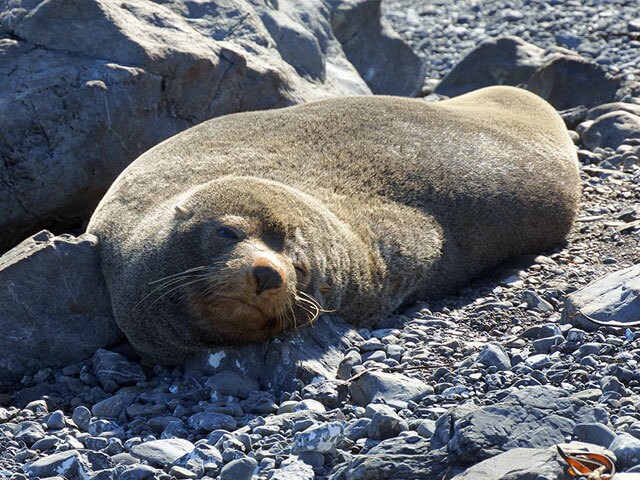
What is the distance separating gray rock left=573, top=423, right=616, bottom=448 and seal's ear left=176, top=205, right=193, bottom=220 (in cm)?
258

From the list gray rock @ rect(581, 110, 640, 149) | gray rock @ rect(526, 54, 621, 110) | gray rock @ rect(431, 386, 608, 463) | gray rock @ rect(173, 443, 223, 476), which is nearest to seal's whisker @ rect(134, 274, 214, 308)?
gray rock @ rect(173, 443, 223, 476)

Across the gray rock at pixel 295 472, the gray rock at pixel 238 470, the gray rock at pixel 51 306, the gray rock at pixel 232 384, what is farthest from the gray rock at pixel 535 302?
the gray rock at pixel 238 470

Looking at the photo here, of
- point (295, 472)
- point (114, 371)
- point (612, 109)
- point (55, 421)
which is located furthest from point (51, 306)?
point (612, 109)

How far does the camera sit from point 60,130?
820 centimetres

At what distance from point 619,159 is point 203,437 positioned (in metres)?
5.72

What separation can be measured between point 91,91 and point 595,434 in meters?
4.98

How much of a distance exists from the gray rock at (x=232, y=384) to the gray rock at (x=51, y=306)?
1028 mm

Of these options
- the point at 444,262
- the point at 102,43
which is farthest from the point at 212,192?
the point at 102,43

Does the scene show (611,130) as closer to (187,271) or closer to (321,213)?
(321,213)

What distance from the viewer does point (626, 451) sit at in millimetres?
4207

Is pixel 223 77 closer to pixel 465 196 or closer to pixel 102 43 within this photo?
pixel 102 43

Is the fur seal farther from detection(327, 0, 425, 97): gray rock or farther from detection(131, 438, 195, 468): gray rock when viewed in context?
detection(327, 0, 425, 97): gray rock

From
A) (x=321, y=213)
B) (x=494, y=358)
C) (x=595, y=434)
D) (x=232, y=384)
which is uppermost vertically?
(x=595, y=434)

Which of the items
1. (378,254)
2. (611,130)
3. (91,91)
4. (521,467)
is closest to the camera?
(521,467)
